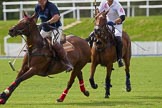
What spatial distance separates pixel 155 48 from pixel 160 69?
16760 mm

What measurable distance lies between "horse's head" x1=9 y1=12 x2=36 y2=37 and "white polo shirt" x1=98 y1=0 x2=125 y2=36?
3.49 m

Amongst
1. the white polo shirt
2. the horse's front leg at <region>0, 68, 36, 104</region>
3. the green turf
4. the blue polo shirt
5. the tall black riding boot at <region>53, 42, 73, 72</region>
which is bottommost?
the green turf

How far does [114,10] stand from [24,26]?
13.8 feet

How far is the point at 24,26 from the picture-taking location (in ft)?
55.4

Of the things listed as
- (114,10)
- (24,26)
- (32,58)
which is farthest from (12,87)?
(114,10)

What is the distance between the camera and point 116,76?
93.1 ft

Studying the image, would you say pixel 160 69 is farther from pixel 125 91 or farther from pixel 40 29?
pixel 40 29

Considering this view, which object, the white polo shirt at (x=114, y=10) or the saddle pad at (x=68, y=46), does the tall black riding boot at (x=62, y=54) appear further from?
the white polo shirt at (x=114, y=10)

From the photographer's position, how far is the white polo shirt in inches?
794

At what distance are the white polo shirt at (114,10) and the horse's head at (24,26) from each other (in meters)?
3.49

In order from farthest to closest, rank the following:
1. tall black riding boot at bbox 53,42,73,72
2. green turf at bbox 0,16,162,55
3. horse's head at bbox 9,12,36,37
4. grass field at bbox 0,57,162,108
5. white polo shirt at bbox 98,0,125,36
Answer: green turf at bbox 0,16,162,55, white polo shirt at bbox 98,0,125,36, tall black riding boot at bbox 53,42,73,72, grass field at bbox 0,57,162,108, horse's head at bbox 9,12,36,37

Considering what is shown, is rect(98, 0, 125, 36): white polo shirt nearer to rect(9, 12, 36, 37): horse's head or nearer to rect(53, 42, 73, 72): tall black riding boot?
rect(53, 42, 73, 72): tall black riding boot

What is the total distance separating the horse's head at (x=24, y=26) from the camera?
16703 mm

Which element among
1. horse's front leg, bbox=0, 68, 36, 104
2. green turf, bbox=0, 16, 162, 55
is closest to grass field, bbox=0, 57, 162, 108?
horse's front leg, bbox=0, 68, 36, 104
